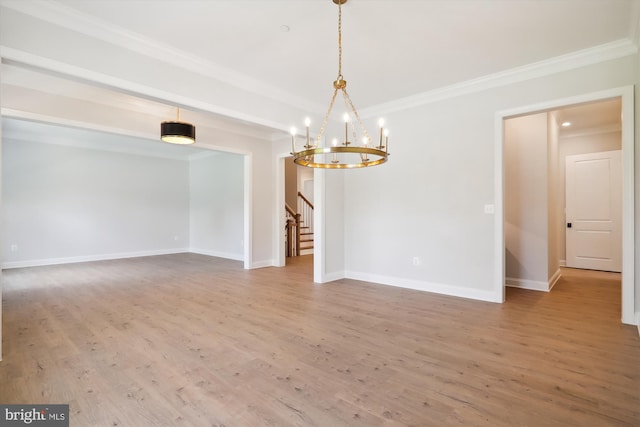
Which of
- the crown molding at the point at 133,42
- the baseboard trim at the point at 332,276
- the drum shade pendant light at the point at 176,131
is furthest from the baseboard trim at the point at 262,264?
the crown molding at the point at 133,42

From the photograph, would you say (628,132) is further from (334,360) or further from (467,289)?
(334,360)

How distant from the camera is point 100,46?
2805 millimetres

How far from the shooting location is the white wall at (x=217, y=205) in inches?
314

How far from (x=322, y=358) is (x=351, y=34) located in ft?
9.49

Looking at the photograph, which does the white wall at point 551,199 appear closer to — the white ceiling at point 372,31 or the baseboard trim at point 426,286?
the baseboard trim at point 426,286

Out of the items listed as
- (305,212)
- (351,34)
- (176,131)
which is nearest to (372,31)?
(351,34)

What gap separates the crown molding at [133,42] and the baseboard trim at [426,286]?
124 inches

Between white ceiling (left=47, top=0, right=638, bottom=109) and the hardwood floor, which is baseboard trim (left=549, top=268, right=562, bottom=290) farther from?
white ceiling (left=47, top=0, right=638, bottom=109)

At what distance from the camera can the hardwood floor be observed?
5.94 feet

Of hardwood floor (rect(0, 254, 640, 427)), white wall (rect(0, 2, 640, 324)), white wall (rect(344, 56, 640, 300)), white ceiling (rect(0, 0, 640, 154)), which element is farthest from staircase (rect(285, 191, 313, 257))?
white ceiling (rect(0, 0, 640, 154))

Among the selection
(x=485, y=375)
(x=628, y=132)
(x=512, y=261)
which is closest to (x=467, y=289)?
(x=512, y=261)

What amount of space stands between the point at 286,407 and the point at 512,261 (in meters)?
4.57

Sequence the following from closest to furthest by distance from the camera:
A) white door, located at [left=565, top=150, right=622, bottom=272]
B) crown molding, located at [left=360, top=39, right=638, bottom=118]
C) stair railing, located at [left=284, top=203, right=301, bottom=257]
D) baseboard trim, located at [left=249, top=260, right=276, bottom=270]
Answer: crown molding, located at [left=360, top=39, right=638, bottom=118] → white door, located at [left=565, top=150, right=622, bottom=272] → baseboard trim, located at [left=249, top=260, right=276, bottom=270] → stair railing, located at [left=284, top=203, right=301, bottom=257]

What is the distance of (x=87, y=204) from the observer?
24.8ft
